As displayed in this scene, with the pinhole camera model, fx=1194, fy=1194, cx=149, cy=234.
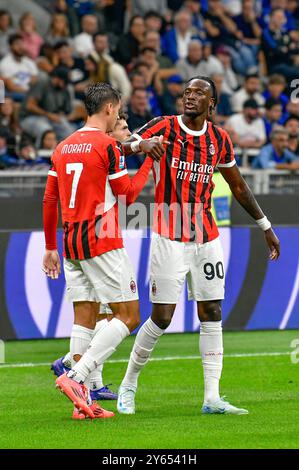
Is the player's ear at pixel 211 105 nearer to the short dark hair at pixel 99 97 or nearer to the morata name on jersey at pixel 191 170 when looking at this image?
the morata name on jersey at pixel 191 170

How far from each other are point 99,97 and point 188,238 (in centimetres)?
117

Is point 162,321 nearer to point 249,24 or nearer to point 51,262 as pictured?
point 51,262

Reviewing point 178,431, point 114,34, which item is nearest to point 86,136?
point 178,431

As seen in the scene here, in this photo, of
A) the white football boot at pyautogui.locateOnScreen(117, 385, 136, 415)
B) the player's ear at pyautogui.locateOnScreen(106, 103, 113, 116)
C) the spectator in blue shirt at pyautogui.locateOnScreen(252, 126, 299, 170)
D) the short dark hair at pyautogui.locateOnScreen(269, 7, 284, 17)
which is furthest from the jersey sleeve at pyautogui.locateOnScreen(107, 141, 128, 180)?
the short dark hair at pyautogui.locateOnScreen(269, 7, 284, 17)

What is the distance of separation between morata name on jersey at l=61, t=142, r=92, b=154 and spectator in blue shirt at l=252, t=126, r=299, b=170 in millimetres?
8158

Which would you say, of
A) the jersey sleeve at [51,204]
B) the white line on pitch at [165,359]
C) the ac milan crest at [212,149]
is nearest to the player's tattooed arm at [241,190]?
the ac milan crest at [212,149]

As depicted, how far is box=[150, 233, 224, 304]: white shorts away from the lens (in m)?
8.25

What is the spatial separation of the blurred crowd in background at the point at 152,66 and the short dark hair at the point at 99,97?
6.47 metres

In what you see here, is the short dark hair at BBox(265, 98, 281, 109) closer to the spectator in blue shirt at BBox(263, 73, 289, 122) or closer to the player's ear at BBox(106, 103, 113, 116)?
the spectator in blue shirt at BBox(263, 73, 289, 122)

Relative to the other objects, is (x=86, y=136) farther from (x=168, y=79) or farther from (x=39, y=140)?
(x=168, y=79)

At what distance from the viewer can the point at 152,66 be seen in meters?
18.1

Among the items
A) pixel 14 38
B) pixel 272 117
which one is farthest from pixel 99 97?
pixel 272 117

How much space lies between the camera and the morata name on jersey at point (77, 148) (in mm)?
7840

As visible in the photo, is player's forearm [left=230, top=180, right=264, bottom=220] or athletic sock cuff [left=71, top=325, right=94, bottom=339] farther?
player's forearm [left=230, top=180, right=264, bottom=220]
